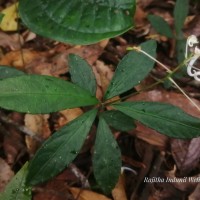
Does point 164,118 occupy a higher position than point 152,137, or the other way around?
point 164,118

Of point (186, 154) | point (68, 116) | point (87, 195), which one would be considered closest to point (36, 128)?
point (68, 116)

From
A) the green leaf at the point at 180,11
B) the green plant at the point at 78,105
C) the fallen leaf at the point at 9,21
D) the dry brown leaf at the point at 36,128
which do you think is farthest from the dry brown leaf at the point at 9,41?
the green leaf at the point at 180,11

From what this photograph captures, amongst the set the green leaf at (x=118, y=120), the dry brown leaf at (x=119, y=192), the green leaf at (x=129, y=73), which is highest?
the green leaf at (x=129, y=73)

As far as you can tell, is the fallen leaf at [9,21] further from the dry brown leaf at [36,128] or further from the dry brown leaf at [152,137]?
the dry brown leaf at [152,137]

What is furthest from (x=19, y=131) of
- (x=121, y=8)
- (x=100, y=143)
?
(x=121, y=8)

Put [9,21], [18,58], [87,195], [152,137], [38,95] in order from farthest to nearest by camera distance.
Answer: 1. [9,21]
2. [18,58]
3. [152,137]
4. [87,195]
5. [38,95]

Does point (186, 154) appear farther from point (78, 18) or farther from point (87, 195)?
point (78, 18)

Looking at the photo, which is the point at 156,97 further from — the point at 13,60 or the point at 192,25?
the point at 13,60

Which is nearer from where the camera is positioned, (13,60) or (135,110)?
(135,110)
